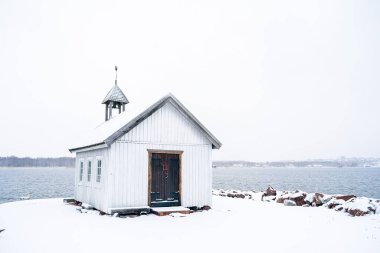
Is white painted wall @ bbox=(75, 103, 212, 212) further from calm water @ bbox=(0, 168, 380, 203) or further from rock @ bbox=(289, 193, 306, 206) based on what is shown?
calm water @ bbox=(0, 168, 380, 203)

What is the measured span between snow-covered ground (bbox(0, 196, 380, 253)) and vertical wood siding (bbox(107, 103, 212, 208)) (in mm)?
1237

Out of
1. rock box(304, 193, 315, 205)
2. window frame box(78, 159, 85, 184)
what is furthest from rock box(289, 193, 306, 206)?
window frame box(78, 159, 85, 184)

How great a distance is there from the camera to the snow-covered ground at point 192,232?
985 cm

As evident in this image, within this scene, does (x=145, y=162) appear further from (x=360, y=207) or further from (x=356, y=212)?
(x=360, y=207)

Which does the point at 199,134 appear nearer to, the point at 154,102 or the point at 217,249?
the point at 154,102

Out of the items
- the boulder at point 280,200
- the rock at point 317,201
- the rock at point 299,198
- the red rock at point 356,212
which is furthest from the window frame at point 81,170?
the red rock at point 356,212

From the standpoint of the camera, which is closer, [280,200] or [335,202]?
[335,202]

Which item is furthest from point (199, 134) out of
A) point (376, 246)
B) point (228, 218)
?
point (376, 246)

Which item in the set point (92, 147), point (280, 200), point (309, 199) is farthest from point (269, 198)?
point (92, 147)

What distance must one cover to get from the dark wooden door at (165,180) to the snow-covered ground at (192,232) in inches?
72.4

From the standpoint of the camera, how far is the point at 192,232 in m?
11.9

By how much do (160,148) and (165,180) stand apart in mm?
1864

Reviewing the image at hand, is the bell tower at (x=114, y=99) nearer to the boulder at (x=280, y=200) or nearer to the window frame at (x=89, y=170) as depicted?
the window frame at (x=89, y=170)

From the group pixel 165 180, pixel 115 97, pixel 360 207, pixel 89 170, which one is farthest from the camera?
pixel 115 97
